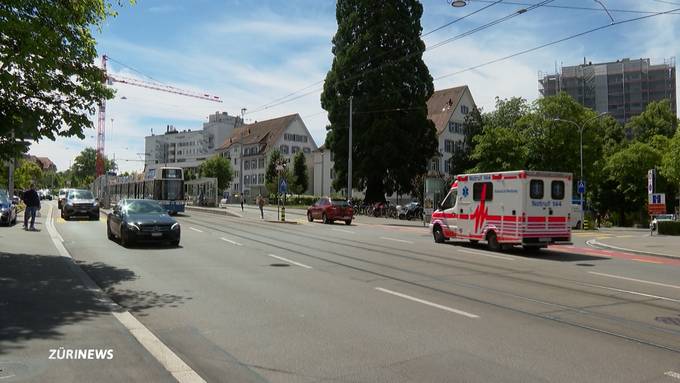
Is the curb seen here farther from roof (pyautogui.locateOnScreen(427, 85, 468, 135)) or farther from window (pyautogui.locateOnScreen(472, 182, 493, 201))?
roof (pyautogui.locateOnScreen(427, 85, 468, 135))

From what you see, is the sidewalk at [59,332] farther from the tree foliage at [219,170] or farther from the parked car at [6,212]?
the tree foliage at [219,170]

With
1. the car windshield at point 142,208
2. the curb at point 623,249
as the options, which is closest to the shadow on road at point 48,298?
the car windshield at point 142,208

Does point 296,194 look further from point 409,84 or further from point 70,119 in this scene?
point 70,119

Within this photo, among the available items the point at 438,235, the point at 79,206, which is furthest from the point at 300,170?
the point at 438,235

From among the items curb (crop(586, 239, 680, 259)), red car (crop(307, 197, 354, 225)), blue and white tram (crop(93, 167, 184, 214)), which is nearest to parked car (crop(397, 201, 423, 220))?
red car (crop(307, 197, 354, 225))

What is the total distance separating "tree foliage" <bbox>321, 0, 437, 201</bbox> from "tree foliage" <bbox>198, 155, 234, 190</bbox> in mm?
44399

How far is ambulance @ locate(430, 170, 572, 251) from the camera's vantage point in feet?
56.6

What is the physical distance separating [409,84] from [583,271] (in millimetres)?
38690

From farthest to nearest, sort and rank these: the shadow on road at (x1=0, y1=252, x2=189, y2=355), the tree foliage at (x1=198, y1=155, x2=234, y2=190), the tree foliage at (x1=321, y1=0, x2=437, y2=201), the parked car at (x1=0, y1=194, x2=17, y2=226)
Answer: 1. the tree foliage at (x1=198, y1=155, x2=234, y2=190)
2. the tree foliage at (x1=321, y1=0, x2=437, y2=201)
3. the parked car at (x1=0, y1=194, x2=17, y2=226)
4. the shadow on road at (x1=0, y1=252, x2=189, y2=355)

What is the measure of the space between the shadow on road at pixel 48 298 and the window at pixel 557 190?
1274 cm

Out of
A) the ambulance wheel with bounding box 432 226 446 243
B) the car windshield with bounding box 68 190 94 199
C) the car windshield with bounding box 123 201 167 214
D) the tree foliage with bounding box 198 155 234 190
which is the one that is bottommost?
the ambulance wheel with bounding box 432 226 446 243

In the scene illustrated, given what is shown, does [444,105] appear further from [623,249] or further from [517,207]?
[517,207]

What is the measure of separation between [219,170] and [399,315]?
8735 centimetres

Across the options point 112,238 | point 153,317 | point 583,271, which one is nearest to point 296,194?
point 112,238
